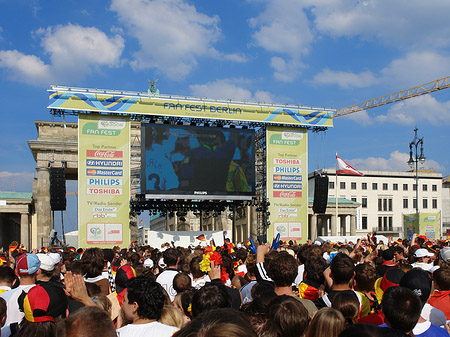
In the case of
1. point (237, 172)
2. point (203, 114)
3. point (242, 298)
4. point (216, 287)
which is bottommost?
point (242, 298)

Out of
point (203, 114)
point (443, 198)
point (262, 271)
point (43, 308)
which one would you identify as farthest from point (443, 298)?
point (443, 198)

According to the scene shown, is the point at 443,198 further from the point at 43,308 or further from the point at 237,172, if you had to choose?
the point at 43,308

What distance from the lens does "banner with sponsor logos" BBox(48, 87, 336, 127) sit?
35500 mm

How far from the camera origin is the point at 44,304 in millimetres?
4738

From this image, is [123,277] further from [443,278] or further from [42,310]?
[443,278]

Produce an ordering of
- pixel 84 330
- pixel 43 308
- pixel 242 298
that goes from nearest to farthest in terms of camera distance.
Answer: pixel 84 330 < pixel 43 308 < pixel 242 298

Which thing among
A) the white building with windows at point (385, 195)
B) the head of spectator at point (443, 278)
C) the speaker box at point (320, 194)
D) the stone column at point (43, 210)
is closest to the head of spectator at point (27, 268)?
the head of spectator at point (443, 278)

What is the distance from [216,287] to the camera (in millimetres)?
5008

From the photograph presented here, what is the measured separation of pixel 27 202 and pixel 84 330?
4835cm

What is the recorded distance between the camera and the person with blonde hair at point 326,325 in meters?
3.75

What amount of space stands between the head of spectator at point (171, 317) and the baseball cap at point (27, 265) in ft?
6.63

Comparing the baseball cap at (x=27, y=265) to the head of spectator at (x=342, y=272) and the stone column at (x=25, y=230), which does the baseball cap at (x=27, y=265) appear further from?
the stone column at (x=25, y=230)

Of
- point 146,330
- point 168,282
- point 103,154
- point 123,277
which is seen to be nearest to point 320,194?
point 103,154

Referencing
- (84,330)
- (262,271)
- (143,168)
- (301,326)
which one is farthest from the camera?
(143,168)
